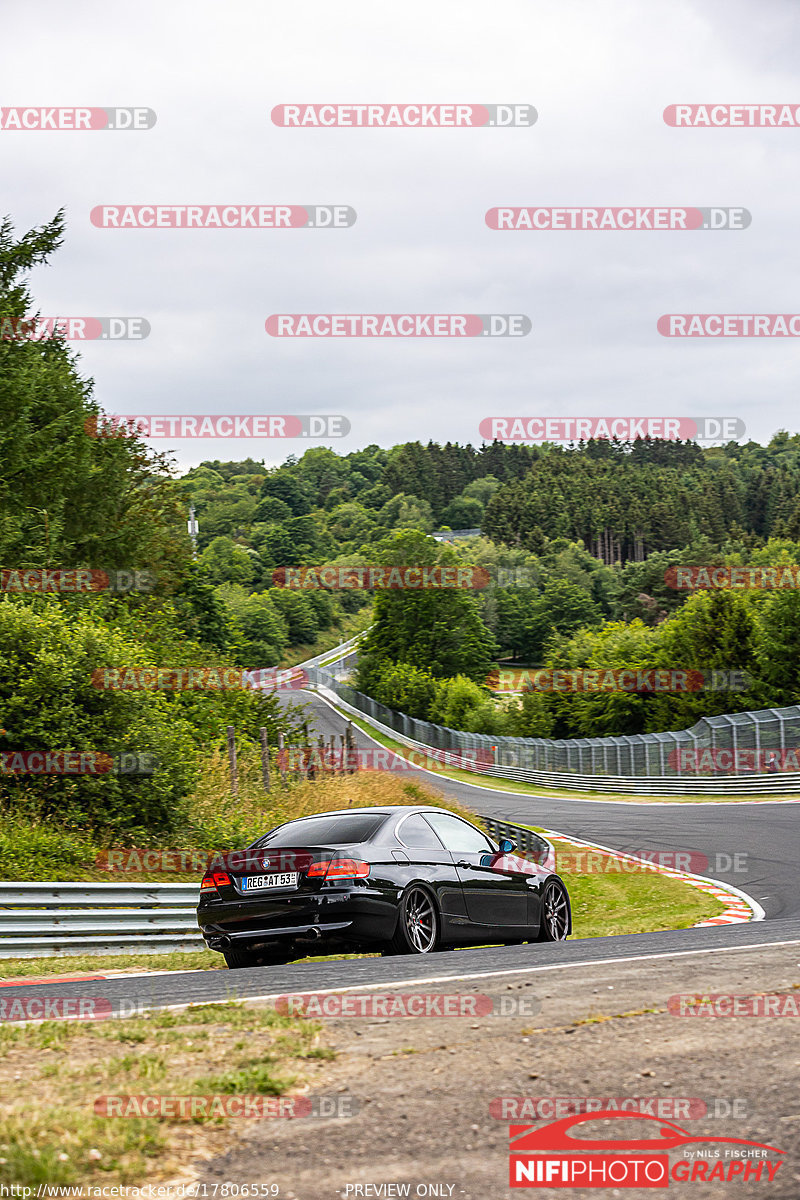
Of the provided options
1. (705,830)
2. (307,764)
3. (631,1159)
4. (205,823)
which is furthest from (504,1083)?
(705,830)

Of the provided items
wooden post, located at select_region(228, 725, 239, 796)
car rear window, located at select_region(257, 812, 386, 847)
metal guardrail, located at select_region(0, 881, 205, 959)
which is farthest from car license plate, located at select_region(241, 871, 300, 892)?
wooden post, located at select_region(228, 725, 239, 796)

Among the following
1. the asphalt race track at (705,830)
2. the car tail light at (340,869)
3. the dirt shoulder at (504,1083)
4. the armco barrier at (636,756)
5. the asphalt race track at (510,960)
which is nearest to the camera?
the dirt shoulder at (504,1083)

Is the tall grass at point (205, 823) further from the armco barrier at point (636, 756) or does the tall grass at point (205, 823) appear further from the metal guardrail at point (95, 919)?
the armco barrier at point (636, 756)

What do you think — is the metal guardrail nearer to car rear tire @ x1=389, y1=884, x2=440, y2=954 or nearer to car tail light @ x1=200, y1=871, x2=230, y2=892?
car tail light @ x1=200, y1=871, x2=230, y2=892

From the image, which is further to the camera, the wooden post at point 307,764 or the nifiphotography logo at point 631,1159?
the wooden post at point 307,764

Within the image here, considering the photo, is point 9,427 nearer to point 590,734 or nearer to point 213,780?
point 213,780

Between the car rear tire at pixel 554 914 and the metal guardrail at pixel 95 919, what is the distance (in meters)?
3.52

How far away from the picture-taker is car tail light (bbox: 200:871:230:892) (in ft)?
32.3

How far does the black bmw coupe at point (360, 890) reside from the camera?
9.30 metres

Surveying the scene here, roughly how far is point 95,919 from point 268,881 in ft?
8.89

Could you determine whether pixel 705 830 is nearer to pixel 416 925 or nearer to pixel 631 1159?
pixel 416 925

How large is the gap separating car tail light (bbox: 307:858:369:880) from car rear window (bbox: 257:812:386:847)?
0.27 m

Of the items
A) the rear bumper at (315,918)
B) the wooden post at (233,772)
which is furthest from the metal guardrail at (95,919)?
the wooden post at (233,772)

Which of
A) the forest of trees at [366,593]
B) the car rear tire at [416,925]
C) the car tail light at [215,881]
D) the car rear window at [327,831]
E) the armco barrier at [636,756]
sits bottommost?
the armco barrier at [636,756]
